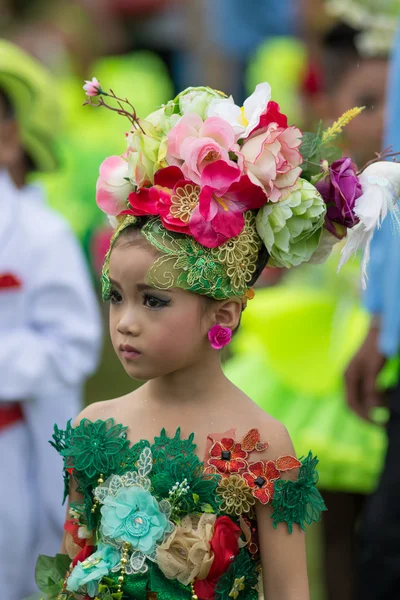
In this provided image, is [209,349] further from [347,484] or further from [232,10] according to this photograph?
[232,10]

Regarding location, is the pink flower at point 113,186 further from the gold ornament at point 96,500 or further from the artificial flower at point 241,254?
the gold ornament at point 96,500

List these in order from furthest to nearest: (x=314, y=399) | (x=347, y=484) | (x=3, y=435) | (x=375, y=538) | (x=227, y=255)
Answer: (x=314, y=399), (x=347, y=484), (x=3, y=435), (x=375, y=538), (x=227, y=255)

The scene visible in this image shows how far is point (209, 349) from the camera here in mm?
2162

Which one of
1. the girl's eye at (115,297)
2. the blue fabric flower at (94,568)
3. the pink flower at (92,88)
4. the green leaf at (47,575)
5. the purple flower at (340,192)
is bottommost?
the green leaf at (47,575)

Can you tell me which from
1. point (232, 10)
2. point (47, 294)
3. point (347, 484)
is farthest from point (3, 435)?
point (232, 10)

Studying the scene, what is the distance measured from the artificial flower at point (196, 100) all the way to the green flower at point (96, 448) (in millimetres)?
657

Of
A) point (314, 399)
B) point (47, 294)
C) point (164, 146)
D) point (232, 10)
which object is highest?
point (232, 10)

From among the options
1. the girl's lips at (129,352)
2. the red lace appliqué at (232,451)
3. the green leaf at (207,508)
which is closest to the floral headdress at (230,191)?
the girl's lips at (129,352)

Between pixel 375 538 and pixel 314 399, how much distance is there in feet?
3.68

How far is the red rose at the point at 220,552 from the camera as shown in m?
2.07

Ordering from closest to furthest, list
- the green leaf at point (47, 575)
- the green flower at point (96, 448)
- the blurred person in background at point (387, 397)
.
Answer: the green flower at point (96, 448) < the green leaf at point (47, 575) < the blurred person in background at point (387, 397)

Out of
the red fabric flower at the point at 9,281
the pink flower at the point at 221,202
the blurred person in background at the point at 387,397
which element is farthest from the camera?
the red fabric flower at the point at 9,281

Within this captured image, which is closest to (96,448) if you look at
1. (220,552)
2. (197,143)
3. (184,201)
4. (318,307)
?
(220,552)

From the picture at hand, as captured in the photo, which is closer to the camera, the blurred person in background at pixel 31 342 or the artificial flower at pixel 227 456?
the artificial flower at pixel 227 456
